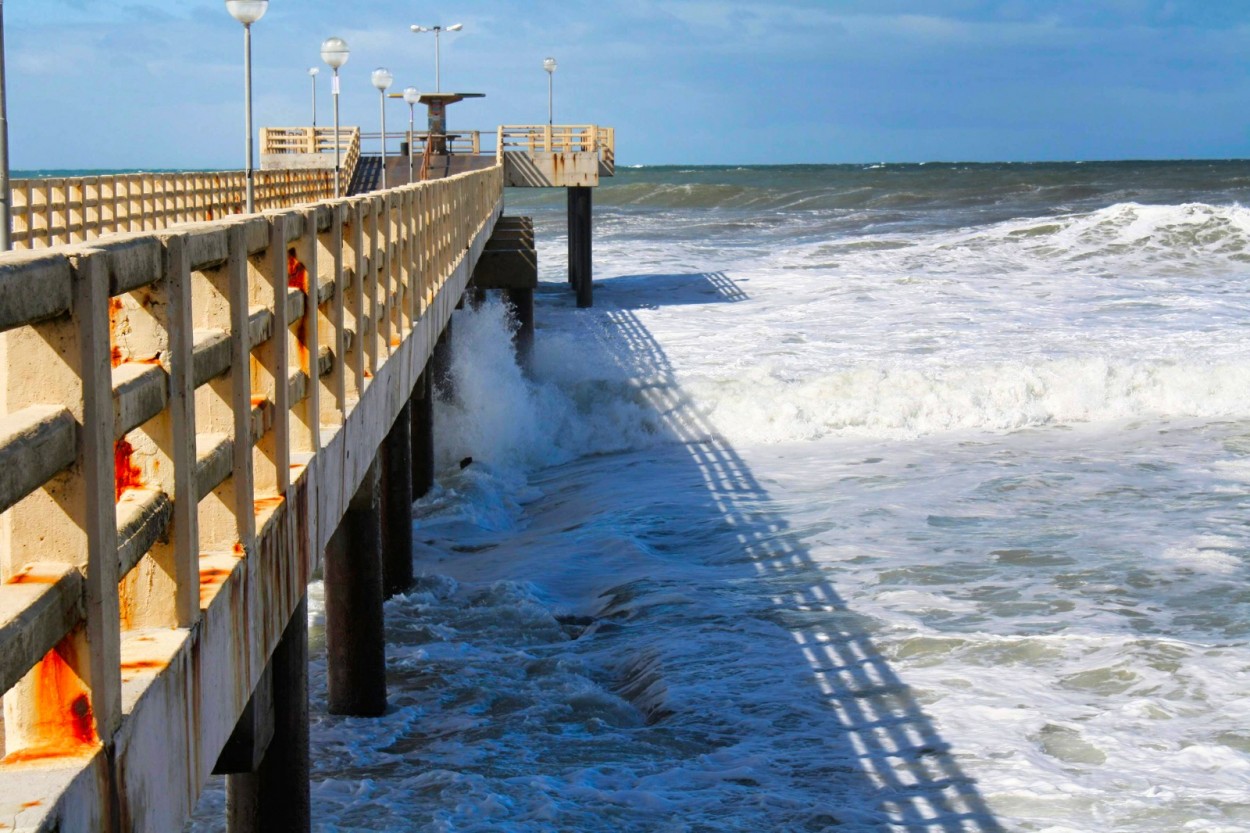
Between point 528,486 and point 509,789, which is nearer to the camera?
point 509,789

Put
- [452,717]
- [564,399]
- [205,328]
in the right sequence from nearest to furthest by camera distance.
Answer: [205,328], [452,717], [564,399]

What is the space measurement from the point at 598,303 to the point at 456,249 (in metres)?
19.4

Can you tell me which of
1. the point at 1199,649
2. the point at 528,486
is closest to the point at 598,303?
the point at 528,486

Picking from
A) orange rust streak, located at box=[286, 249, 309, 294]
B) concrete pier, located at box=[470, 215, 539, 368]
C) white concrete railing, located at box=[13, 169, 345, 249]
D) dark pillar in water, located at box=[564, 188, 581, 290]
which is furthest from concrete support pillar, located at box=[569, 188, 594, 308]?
orange rust streak, located at box=[286, 249, 309, 294]

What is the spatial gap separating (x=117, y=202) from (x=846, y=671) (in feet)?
44.9

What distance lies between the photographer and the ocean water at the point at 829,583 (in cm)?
795

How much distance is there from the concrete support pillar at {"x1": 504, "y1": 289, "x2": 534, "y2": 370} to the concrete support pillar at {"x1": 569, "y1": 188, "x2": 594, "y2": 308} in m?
9.30

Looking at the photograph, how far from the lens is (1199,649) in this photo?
9867 mm

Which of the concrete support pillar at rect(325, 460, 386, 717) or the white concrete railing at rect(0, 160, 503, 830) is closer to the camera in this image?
the white concrete railing at rect(0, 160, 503, 830)

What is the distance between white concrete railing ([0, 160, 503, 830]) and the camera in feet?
7.86

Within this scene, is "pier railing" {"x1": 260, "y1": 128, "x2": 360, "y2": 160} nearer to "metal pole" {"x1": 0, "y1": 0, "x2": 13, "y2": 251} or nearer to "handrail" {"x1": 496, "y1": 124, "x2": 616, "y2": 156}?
"handrail" {"x1": 496, "y1": 124, "x2": 616, "y2": 156}

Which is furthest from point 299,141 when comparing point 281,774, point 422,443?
point 281,774

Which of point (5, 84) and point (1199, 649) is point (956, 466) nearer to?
point (1199, 649)

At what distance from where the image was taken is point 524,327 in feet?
79.7
